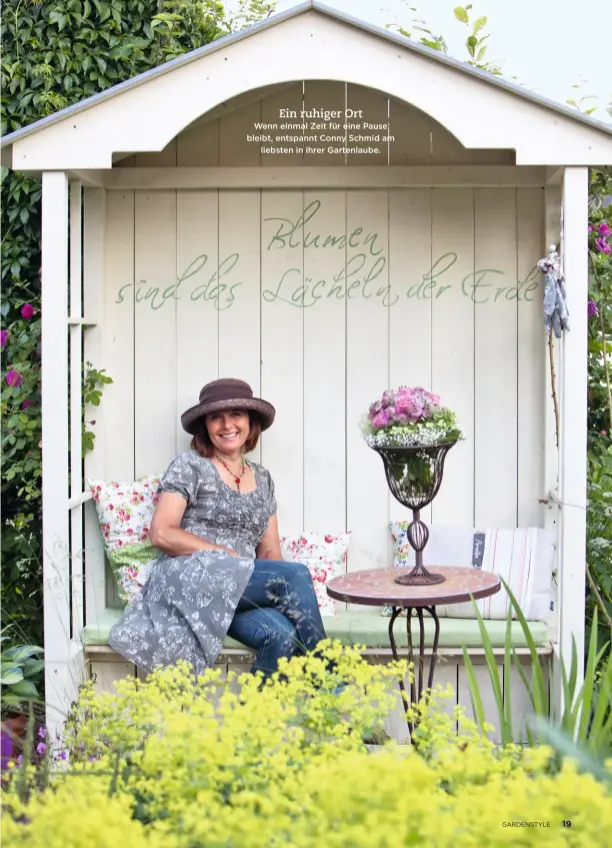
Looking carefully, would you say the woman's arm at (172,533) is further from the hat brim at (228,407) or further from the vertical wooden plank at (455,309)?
the vertical wooden plank at (455,309)

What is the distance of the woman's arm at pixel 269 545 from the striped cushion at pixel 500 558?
532 millimetres

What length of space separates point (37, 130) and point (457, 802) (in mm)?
2987

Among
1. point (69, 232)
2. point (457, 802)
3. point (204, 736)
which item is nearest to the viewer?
point (457, 802)

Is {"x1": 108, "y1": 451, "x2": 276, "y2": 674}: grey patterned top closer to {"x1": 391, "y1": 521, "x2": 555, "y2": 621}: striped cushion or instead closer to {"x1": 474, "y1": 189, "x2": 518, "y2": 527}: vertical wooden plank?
{"x1": 391, "y1": 521, "x2": 555, "y2": 621}: striped cushion

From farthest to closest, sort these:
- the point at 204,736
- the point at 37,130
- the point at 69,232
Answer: the point at 69,232 < the point at 37,130 < the point at 204,736

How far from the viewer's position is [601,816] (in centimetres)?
158

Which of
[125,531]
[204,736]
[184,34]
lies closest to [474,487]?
[125,531]

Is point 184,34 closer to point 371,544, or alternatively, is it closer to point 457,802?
point 371,544

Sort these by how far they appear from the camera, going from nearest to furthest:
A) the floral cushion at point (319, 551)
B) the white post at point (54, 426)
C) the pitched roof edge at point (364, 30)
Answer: the pitched roof edge at point (364, 30) < the white post at point (54, 426) < the floral cushion at point (319, 551)

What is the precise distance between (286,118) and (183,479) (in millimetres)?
1676

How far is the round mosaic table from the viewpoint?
3490 mm

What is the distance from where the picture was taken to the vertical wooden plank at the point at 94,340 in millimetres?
4668

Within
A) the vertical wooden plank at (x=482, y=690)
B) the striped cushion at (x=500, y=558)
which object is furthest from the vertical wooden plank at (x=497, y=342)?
the vertical wooden plank at (x=482, y=690)

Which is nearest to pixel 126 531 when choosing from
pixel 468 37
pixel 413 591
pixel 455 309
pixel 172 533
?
pixel 172 533
